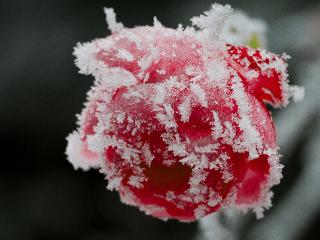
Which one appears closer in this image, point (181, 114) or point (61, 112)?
point (181, 114)

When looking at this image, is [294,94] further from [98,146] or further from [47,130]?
[47,130]

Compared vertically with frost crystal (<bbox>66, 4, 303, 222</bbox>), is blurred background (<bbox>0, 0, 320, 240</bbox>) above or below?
above

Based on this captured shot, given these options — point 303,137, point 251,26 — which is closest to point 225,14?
point 251,26

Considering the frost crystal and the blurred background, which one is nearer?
the frost crystal

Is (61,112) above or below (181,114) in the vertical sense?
above
